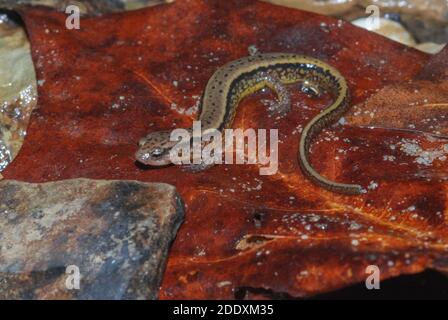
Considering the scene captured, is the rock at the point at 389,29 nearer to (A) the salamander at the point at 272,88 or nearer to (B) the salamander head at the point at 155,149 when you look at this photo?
(A) the salamander at the point at 272,88

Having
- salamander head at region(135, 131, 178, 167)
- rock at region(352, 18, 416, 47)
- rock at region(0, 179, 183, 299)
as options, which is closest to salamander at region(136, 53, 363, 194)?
salamander head at region(135, 131, 178, 167)

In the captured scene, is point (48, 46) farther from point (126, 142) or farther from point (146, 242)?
point (146, 242)

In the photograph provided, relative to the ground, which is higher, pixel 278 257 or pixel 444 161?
pixel 444 161

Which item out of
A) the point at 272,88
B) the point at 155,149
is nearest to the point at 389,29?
the point at 272,88

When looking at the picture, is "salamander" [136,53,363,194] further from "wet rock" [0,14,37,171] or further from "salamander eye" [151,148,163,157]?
"wet rock" [0,14,37,171]

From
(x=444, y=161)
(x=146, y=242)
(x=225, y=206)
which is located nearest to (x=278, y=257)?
(x=225, y=206)

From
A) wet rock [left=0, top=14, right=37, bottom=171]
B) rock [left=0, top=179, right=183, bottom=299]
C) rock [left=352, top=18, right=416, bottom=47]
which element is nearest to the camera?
rock [left=0, top=179, right=183, bottom=299]
